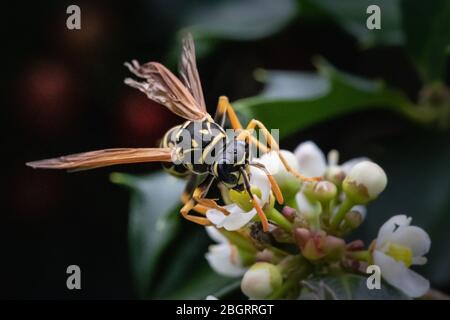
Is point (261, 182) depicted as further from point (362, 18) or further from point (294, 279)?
point (362, 18)

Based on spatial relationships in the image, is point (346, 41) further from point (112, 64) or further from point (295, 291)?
point (295, 291)

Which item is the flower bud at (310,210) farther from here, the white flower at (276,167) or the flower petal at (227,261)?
the flower petal at (227,261)

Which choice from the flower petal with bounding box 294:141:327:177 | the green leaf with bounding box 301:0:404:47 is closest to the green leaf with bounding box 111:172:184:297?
the flower petal with bounding box 294:141:327:177

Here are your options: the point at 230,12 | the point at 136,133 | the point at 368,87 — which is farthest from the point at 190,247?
the point at 230,12

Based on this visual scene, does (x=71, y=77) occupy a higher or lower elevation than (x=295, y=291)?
higher


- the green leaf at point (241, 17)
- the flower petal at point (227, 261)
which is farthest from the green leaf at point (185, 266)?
the green leaf at point (241, 17)

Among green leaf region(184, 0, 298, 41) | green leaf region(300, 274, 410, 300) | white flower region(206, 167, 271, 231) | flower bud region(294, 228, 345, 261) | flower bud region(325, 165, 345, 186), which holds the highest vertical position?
green leaf region(184, 0, 298, 41)

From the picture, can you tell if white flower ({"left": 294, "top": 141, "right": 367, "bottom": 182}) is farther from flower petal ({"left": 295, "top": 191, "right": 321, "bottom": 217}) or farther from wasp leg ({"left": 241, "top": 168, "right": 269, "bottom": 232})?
wasp leg ({"left": 241, "top": 168, "right": 269, "bottom": 232})

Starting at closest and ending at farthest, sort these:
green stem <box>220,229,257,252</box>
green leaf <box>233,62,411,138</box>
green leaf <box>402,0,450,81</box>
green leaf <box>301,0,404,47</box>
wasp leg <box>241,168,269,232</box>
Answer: wasp leg <box>241,168,269,232</box>
green stem <box>220,229,257,252</box>
green leaf <box>233,62,411,138</box>
green leaf <box>402,0,450,81</box>
green leaf <box>301,0,404,47</box>
